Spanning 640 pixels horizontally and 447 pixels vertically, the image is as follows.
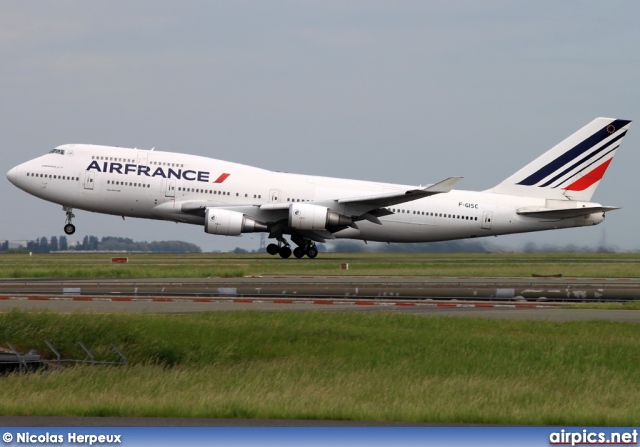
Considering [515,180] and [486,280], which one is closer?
[486,280]

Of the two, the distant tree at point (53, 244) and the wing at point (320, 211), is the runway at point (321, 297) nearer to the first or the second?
the wing at point (320, 211)

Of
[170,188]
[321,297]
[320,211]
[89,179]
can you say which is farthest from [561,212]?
[321,297]

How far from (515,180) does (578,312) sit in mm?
27834

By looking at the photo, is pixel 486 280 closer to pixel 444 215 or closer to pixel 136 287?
pixel 136 287

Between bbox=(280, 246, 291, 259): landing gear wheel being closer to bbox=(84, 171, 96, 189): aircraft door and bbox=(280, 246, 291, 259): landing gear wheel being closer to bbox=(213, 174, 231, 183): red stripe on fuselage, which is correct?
bbox=(213, 174, 231, 183): red stripe on fuselage

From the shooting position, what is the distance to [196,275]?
34.9 metres

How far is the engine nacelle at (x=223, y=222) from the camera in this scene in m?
44.7

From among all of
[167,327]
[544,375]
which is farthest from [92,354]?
[544,375]

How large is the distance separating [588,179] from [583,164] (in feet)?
2.69

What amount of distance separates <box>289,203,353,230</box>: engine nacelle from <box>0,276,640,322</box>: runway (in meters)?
14.5

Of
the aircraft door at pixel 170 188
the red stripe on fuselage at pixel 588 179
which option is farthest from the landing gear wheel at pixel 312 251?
the red stripe on fuselage at pixel 588 179

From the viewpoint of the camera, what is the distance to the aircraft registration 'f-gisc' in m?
45.1

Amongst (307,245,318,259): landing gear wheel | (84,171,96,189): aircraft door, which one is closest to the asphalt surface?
(84,171,96,189): aircraft door
